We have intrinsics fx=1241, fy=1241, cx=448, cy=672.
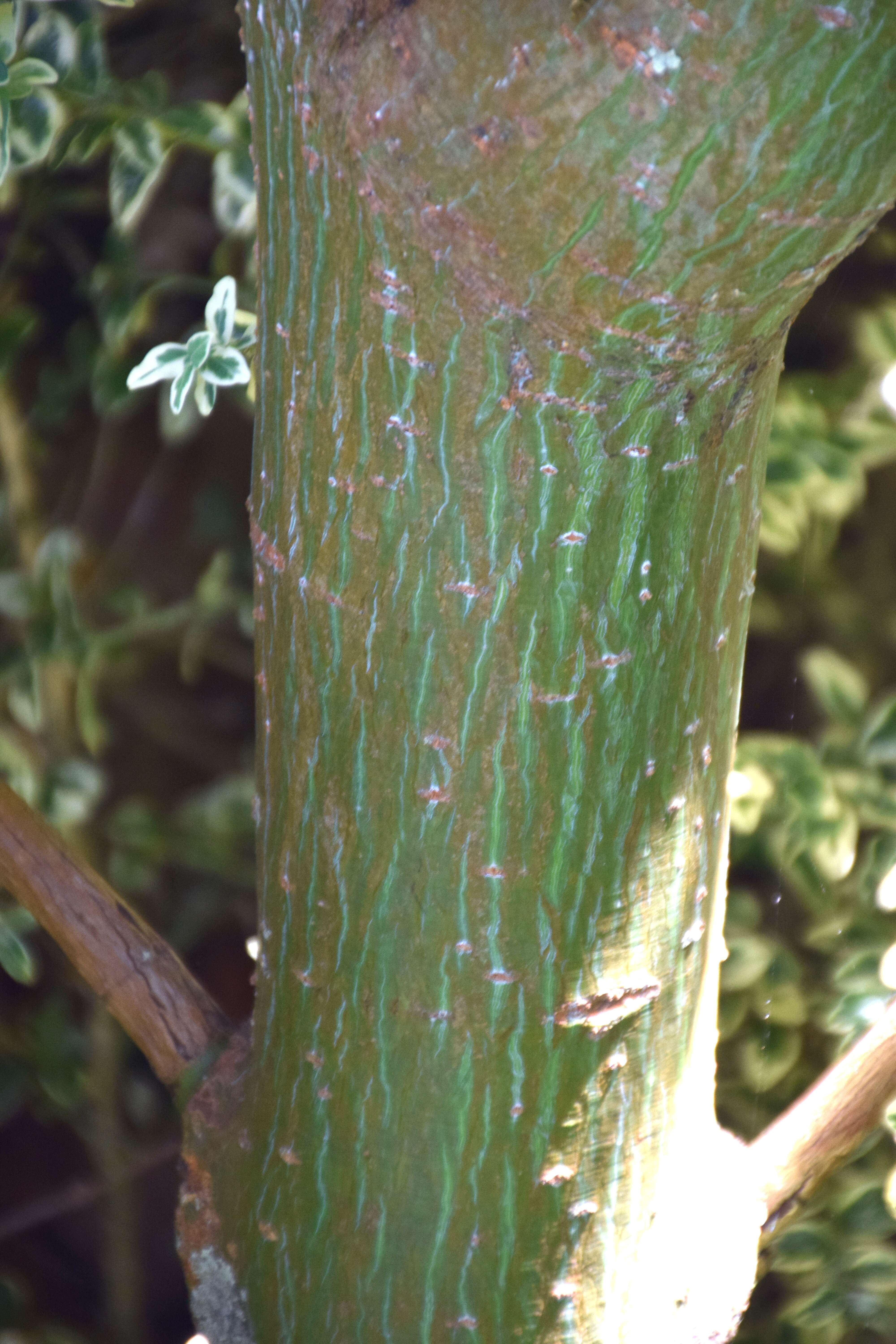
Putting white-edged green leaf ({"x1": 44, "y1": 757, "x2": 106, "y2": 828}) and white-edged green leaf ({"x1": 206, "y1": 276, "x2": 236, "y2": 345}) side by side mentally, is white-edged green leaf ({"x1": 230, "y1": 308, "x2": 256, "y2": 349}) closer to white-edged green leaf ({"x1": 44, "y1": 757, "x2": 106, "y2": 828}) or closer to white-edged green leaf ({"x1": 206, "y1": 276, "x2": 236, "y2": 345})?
white-edged green leaf ({"x1": 206, "y1": 276, "x2": 236, "y2": 345})

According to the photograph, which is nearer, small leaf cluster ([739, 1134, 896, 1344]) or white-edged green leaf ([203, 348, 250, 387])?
white-edged green leaf ([203, 348, 250, 387])

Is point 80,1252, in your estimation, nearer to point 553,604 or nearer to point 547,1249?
point 547,1249

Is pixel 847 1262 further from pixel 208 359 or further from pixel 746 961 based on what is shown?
pixel 208 359

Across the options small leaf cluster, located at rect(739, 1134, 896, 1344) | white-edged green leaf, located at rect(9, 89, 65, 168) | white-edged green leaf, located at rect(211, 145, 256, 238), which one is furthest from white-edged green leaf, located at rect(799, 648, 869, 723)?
white-edged green leaf, located at rect(9, 89, 65, 168)

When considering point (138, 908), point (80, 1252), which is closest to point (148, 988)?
point (138, 908)

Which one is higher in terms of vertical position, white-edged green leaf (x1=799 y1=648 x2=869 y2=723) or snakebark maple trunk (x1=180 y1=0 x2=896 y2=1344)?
white-edged green leaf (x1=799 y1=648 x2=869 y2=723)

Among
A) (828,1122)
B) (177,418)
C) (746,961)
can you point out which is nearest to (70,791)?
(177,418)
